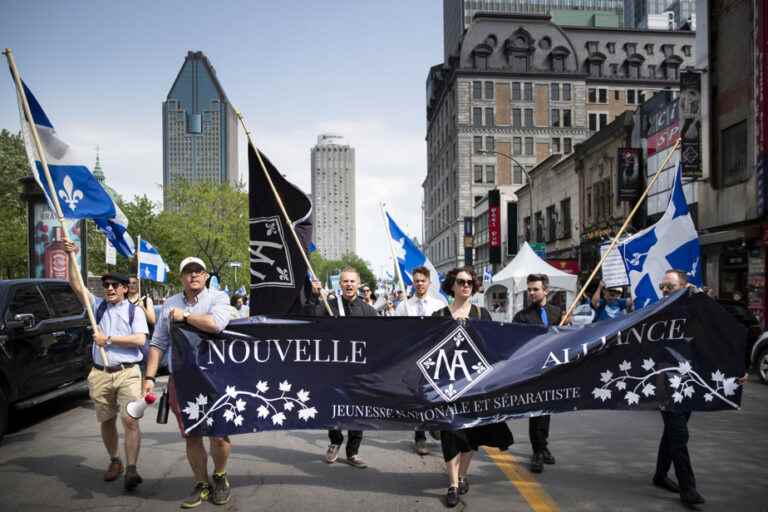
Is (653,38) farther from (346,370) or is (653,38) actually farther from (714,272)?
(346,370)

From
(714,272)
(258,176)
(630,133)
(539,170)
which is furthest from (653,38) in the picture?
(258,176)

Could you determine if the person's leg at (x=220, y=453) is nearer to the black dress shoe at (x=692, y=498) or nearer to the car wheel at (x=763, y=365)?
the black dress shoe at (x=692, y=498)

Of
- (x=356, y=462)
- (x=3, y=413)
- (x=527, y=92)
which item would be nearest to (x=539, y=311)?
(x=356, y=462)

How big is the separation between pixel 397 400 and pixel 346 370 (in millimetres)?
463

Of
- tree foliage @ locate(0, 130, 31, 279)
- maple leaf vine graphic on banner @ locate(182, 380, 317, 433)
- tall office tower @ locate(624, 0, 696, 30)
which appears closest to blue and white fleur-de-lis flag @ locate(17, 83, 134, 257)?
maple leaf vine graphic on banner @ locate(182, 380, 317, 433)

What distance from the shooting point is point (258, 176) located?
6.77 metres

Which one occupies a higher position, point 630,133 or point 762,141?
point 630,133

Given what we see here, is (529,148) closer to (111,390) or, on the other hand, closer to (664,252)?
(664,252)

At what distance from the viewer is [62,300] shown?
9.52 meters

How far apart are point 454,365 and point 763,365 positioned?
884cm

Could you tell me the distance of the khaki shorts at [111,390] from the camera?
5758 mm

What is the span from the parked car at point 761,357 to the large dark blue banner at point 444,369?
7.32 m

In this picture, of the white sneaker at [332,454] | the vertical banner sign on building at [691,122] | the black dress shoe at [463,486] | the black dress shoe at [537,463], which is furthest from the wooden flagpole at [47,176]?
the vertical banner sign on building at [691,122]

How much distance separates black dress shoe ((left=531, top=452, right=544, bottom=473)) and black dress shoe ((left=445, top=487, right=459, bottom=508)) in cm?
123
